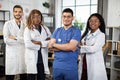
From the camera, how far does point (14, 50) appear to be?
304cm

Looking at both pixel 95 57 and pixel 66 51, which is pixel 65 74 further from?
pixel 95 57

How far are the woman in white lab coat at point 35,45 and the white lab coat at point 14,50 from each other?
0.33m

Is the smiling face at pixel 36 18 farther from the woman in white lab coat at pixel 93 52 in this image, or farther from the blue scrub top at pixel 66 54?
the woman in white lab coat at pixel 93 52

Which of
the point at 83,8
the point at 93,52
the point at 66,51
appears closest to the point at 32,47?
the point at 66,51

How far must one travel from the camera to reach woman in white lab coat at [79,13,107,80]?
251 cm

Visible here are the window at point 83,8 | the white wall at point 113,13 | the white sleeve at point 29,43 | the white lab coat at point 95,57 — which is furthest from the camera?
the window at point 83,8

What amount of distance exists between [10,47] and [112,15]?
3.03 meters

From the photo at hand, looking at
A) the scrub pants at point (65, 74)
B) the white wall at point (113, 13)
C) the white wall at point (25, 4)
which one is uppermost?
the white wall at point (25, 4)

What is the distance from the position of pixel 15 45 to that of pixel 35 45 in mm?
494

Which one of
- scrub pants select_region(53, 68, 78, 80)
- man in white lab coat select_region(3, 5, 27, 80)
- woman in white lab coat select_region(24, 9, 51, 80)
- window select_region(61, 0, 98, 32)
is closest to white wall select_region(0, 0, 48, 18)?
window select_region(61, 0, 98, 32)

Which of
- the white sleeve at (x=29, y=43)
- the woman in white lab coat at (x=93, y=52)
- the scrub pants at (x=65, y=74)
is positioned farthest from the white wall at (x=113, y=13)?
the scrub pants at (x=65, y=74)

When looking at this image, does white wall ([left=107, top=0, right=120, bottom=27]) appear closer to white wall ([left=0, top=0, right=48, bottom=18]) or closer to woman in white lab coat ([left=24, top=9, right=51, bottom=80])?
white wall ([left=0, top=0, right=48, bottom=18])

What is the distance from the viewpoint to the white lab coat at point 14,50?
9.90ft

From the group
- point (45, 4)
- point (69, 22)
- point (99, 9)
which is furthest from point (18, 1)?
point (69, 22)
